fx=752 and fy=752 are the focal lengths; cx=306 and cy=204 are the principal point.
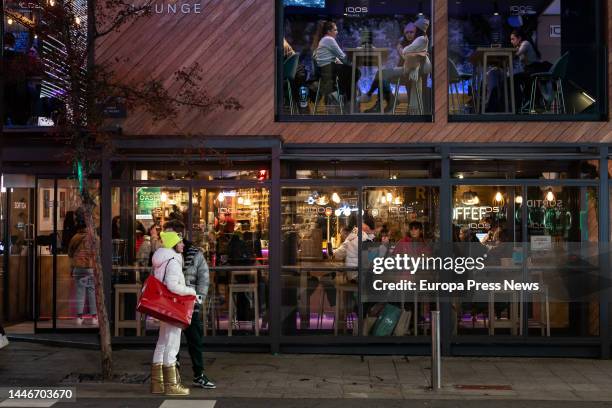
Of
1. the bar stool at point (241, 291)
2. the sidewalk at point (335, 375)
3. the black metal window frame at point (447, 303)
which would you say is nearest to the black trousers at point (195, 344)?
the sidewalk at point (335, 375)

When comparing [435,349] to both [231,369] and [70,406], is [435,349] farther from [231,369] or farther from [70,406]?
[70,406]

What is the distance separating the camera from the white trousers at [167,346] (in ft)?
29.1

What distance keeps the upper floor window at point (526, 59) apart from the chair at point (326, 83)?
5.91 ft

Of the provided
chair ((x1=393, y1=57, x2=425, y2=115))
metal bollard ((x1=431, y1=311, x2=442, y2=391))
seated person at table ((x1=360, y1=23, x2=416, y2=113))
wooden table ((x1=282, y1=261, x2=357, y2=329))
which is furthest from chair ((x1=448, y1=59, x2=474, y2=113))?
metal bollard ((x1=431, y1=311, x2=442, y2=391))

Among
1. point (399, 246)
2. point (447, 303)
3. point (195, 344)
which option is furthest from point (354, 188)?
point (195, 344)

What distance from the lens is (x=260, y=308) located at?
11742 millimetres

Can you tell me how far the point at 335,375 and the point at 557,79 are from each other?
20.0 feet

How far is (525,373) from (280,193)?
441 centimetres

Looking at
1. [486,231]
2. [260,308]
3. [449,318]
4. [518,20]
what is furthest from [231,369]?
[518,20]

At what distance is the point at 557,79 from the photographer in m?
12.3

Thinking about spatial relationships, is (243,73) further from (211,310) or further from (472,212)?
(472,212)

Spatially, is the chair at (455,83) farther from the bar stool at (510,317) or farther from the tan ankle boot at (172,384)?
the tan ankle boot at (172,384)

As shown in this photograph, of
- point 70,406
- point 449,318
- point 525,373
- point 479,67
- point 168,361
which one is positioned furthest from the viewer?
point 479,67

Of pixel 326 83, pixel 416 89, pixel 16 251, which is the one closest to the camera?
pixel 416 89
